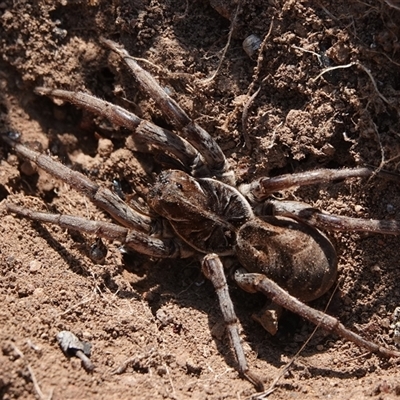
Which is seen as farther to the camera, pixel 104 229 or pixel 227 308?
pixel 104 229

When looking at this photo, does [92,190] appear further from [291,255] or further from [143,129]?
[291,255]

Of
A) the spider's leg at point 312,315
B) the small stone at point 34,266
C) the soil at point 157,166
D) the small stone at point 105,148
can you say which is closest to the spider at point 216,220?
the spider's leg at point 312,315

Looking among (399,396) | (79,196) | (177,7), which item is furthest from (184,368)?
(177,7)

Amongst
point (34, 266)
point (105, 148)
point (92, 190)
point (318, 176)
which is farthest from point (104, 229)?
point (318, 176)

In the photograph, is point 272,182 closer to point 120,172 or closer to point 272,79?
point 272,79

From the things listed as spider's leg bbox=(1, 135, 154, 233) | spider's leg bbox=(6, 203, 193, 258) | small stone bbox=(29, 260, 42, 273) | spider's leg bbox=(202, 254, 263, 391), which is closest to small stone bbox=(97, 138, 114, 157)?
spider's leg bbox=(1, 135, 154, 233)

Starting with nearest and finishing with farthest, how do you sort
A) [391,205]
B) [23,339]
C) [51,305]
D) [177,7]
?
1. [23,339]
2. [51,305]
3. [391,205]
4. [177,7]
